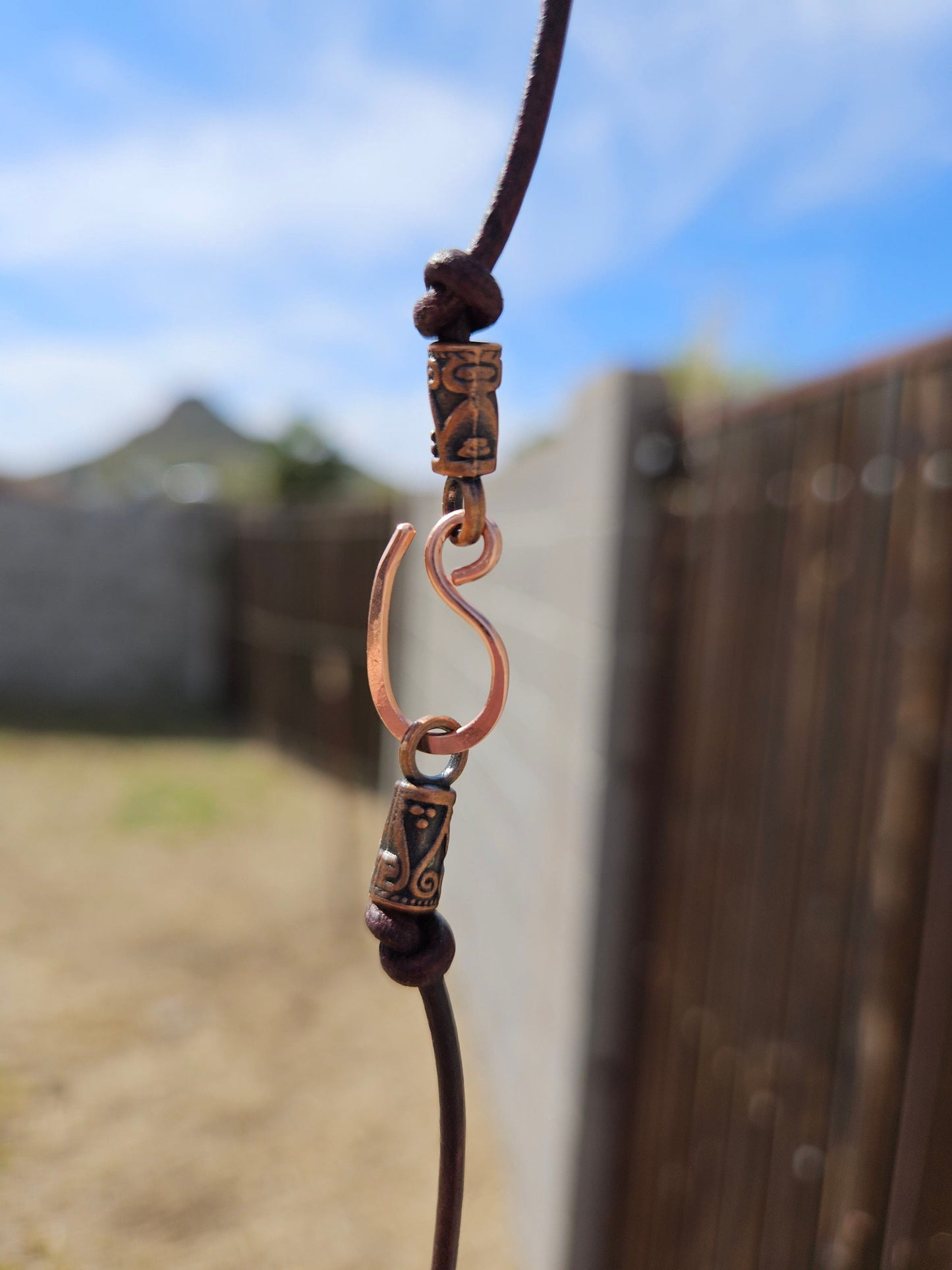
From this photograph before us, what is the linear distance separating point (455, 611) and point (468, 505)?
47 millimetres

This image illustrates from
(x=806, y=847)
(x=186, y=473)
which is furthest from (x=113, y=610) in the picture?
(x=806, y=847)

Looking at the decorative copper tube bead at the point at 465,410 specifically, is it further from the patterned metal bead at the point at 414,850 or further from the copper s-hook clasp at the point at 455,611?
the patterned metal bead at the point at 414,850

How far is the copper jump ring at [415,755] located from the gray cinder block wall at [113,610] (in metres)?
9.29

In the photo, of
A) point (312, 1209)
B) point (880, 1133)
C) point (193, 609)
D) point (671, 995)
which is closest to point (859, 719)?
point (880, 1133)

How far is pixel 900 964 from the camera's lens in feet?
4.43

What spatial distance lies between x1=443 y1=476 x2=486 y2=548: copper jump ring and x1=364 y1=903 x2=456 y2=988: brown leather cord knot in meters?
0.17

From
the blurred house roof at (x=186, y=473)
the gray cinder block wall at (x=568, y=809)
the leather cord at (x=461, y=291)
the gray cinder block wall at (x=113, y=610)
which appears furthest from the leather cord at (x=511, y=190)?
the blurred house roof at (x=186, y=473)

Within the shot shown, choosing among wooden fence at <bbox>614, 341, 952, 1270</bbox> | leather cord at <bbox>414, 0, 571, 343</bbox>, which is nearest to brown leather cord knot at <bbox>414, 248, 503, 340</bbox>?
leather cord at <bbox>414, 0, 571, 343</bbox>

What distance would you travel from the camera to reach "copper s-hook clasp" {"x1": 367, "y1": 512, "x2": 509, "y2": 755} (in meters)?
0.45

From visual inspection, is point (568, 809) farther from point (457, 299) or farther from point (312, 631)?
point (312, 631)

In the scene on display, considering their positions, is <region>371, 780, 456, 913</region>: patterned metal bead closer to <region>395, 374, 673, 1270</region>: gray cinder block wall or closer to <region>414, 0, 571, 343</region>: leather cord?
<region>414, 0, 571, 343</region>: leather cord

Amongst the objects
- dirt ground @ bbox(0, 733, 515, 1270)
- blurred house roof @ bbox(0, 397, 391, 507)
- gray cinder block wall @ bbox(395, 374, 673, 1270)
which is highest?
blurred house roof @ bbox(0, 397, 391, 507)

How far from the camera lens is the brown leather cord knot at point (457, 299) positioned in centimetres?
44

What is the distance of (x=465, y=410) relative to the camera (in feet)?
1.46
